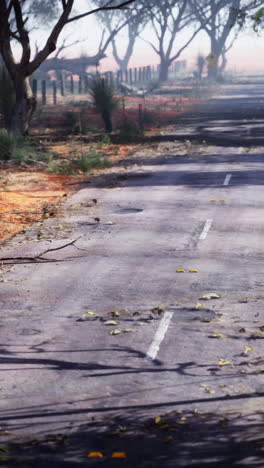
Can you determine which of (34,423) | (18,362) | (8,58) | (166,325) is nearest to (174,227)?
(166,325)

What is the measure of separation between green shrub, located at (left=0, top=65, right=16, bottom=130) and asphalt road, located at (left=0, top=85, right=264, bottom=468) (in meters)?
13.5

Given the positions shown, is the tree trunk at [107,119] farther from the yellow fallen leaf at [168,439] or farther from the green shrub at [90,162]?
the yellow fallen leaf at [168,439]

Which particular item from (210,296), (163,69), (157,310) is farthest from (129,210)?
(163,69)

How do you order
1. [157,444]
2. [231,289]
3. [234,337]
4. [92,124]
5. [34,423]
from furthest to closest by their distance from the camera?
[92,124]
[231,289]
[234,337]
[34,423]
[157,444]

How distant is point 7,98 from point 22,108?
4.53 ft

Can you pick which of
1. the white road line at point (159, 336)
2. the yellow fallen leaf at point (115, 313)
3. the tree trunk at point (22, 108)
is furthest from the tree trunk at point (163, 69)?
the white road line at point (159, 336)

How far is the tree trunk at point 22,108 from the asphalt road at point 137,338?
478 inches

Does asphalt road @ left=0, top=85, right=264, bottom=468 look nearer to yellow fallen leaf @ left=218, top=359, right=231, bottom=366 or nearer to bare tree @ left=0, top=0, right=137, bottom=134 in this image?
yellow fallen leaf @ left=218, top=359, right=231, bottom=366

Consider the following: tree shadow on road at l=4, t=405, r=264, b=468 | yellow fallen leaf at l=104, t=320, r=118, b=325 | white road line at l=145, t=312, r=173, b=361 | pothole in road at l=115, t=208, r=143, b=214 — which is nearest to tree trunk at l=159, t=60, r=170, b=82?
pothole in road at l=115, t=208, r=143, b=214

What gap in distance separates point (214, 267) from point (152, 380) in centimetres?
443

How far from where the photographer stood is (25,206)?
1788 centimetres

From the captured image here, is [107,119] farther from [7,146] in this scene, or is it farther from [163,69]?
[163,69]

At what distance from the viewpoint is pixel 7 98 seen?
29547 millimetres

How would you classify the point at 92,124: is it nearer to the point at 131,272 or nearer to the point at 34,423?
the point at 131,272
